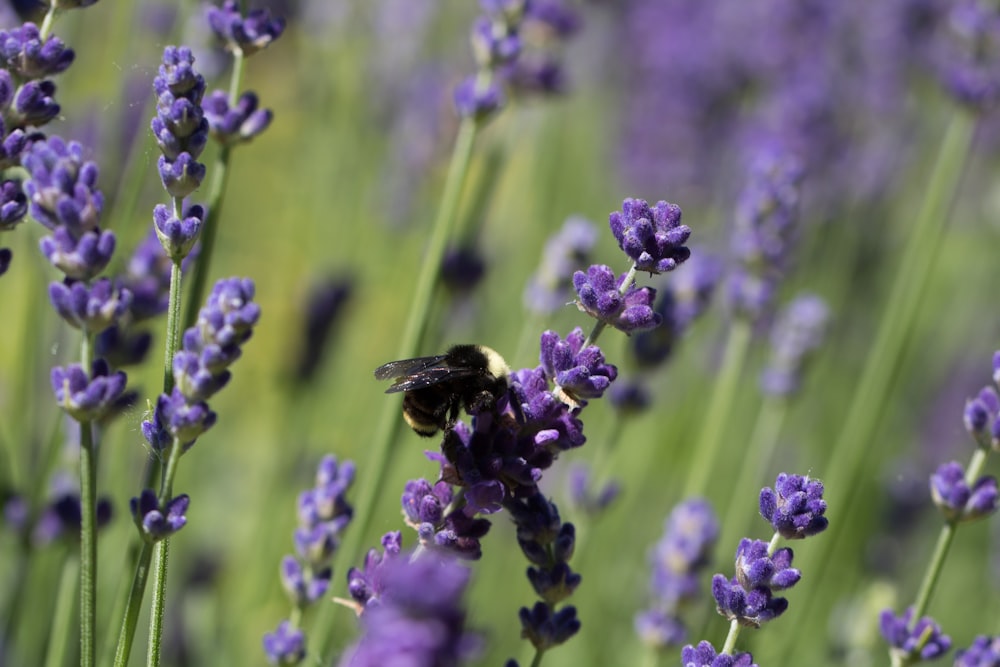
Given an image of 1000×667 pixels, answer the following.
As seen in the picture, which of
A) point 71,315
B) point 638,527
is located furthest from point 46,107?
point 638,527

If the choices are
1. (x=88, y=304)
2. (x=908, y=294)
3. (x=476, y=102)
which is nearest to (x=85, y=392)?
(x=88, y=304)

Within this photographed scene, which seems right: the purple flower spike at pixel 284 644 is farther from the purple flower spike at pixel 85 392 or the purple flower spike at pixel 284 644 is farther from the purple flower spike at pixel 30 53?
the purple flower spike at pixel 30 53

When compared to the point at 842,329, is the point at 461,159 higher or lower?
lower

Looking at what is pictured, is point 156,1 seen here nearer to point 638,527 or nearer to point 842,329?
point 638,527

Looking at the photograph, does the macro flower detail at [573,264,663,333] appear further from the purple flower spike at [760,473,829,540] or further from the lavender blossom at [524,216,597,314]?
the lavender blossom at [524,216,597,314]

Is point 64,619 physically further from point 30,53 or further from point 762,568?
point 762,568

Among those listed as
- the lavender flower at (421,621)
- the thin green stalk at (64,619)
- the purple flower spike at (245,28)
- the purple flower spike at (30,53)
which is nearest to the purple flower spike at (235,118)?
the purple flower spike at (245,28)
